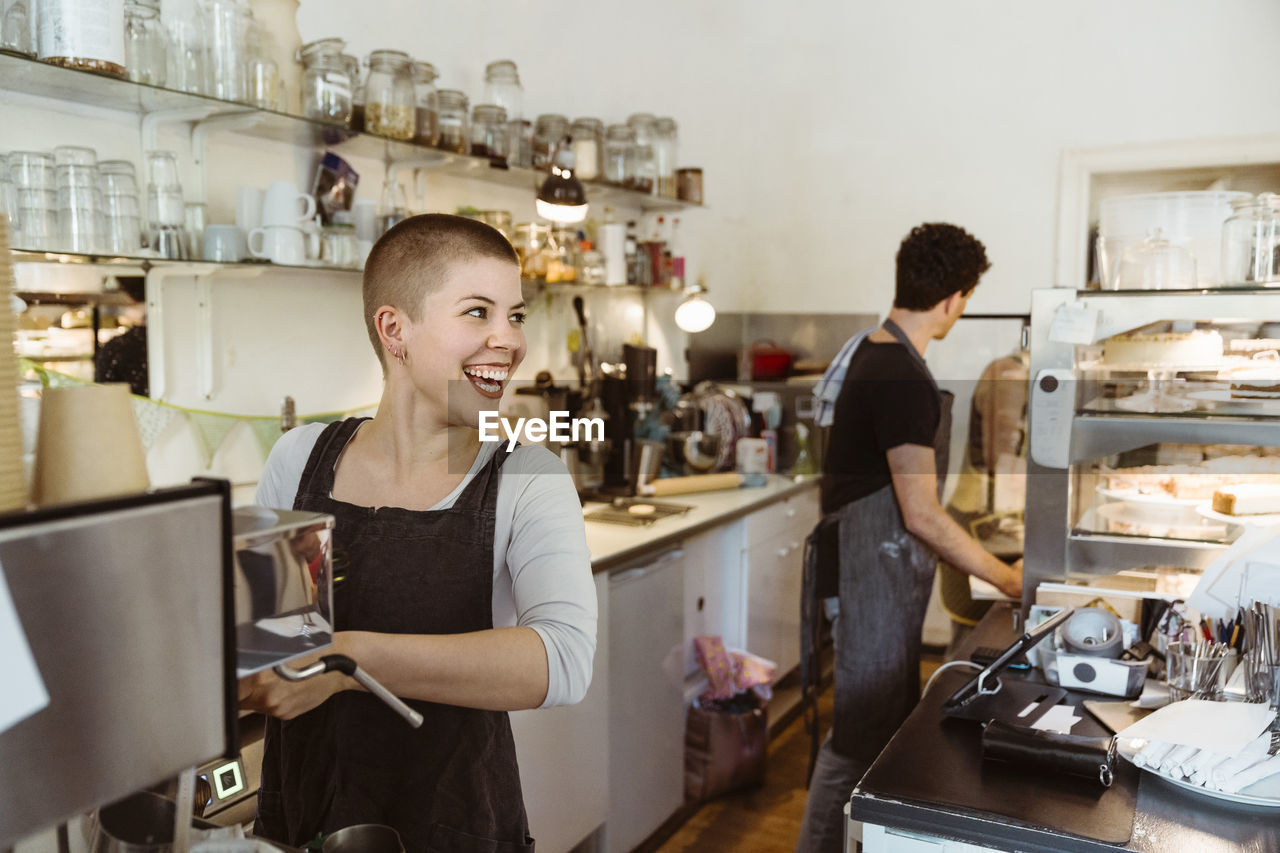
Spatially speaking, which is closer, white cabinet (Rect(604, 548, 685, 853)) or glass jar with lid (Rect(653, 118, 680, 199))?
white cabinet (Rect(604, 548, 685, 853))

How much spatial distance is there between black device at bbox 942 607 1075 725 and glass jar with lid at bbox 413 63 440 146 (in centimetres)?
200

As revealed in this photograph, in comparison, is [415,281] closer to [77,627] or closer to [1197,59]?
[77,627]

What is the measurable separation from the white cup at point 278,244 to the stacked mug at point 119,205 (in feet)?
0.98

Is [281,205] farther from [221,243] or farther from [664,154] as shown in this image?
[664,154]

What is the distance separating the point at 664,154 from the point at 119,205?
2.37 m

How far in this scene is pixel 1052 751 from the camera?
4.42ft

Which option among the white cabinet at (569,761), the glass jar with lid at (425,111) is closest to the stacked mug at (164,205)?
the glass jar with lid at (425,111)

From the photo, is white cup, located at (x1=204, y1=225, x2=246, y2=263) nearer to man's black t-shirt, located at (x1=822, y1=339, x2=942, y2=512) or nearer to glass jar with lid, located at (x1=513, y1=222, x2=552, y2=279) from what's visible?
glass jar with lid, located at (x1=513, y1=222, x2=552, y2=279)

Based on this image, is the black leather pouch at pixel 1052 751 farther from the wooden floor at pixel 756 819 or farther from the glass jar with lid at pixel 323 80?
the glass jar with lid at pixel 323 80

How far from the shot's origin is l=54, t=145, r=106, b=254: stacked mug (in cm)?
185

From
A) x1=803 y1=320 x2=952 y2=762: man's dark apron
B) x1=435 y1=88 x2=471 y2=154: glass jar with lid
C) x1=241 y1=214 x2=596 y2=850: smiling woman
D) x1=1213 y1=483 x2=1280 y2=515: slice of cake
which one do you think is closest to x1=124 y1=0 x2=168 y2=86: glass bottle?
x1=435 y1=88 x2=471 y2=154: glass jar with lid

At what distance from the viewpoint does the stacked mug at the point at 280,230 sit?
2264 mm

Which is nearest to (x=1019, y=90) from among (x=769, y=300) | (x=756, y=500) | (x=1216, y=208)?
(x=769, y=300)

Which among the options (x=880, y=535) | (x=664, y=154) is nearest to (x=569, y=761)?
(x=880, y=535)
